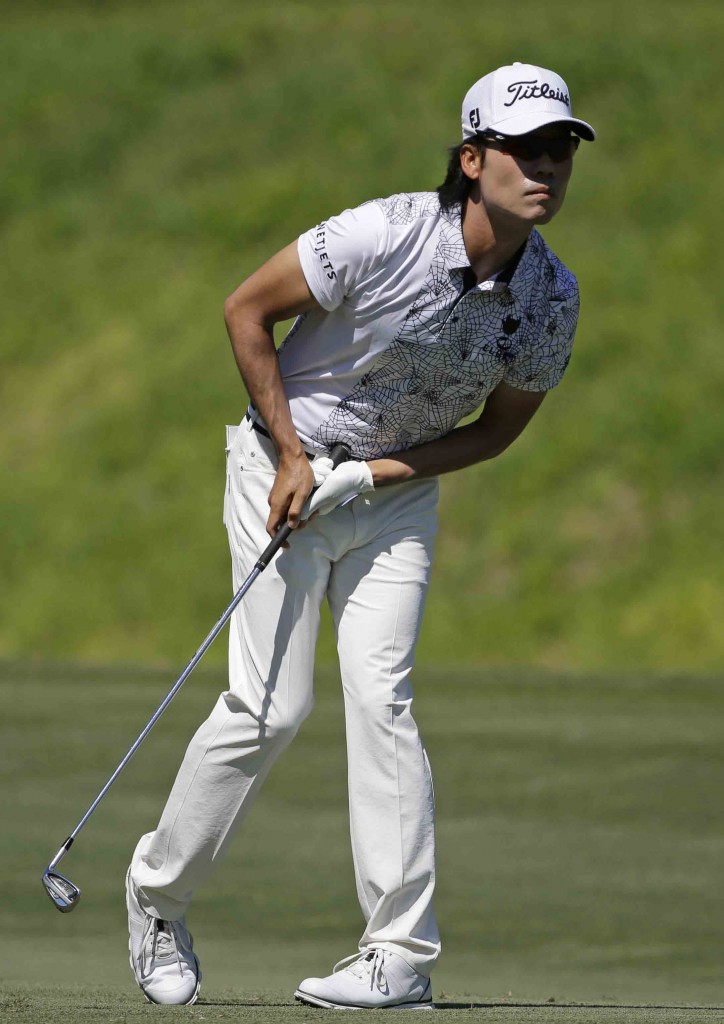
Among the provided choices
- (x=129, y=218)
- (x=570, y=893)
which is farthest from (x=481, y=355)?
(x=129, y=218)

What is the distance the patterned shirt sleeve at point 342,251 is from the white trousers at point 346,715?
465 mm

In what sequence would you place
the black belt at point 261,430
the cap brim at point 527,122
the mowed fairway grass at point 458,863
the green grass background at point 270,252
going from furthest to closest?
1. the green grass background at point 270,252
2. the mowed fairway grass at point 458,863
3. the black belt at point 261,430
4. the cap brim at point 527,122

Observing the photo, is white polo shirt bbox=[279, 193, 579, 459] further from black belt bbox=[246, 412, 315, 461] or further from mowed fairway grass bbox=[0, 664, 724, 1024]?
mowed fairway grass bbox=[0, 664, 724, 1024]

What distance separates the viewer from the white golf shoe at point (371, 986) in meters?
3.99

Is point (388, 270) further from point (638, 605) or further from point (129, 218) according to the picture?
point (129, 218)

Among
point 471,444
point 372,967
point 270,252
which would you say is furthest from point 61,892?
point 270,252

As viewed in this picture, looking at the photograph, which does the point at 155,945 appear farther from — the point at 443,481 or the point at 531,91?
the point at 443,481

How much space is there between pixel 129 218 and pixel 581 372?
722 cm

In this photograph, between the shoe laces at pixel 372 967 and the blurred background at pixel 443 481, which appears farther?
the blurred background at pixel 443 481

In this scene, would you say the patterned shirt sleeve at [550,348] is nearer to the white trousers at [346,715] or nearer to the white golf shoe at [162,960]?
the white trousers at [346,715]

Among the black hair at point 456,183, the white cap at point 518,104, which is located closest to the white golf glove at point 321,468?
the black hair at point 456,183

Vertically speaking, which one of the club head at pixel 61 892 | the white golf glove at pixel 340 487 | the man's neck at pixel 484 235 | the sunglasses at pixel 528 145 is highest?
the sunglasses at pixel 528 145

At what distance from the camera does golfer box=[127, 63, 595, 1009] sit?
3975mm

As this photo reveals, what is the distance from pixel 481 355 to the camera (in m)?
4.11
